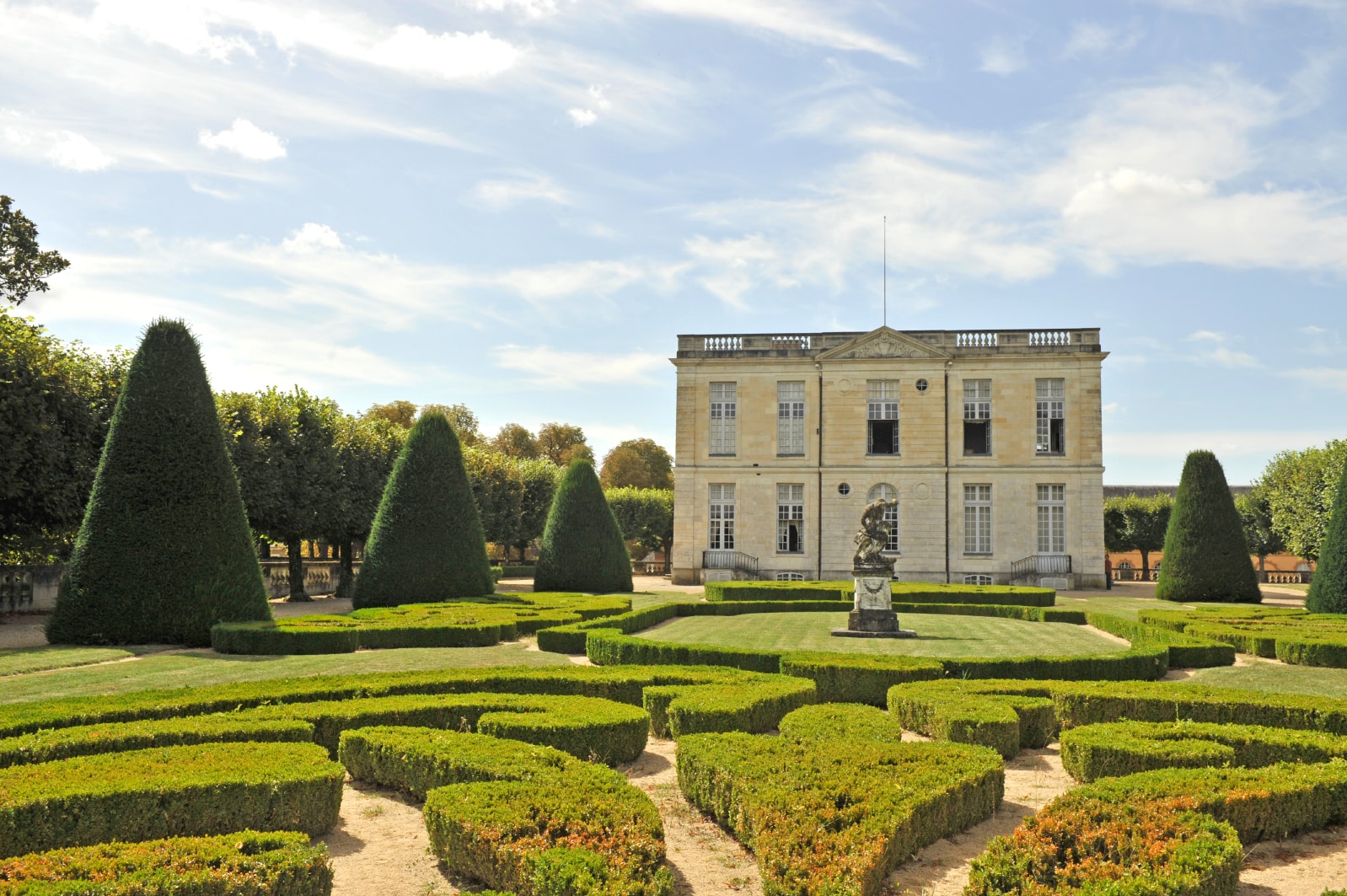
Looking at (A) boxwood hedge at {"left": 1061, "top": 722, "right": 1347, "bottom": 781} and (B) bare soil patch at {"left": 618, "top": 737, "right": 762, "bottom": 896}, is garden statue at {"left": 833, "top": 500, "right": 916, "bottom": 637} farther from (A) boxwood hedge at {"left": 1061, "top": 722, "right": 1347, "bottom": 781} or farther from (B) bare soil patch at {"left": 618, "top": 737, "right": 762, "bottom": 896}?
(B) bare soil patch at {"left": 618, "top": 737, "right": 762, "bottom": 896}

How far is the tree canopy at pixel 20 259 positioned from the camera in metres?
31.7

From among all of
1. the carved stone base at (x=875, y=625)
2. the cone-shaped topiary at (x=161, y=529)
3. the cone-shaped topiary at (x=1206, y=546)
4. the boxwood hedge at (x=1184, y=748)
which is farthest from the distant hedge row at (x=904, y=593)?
the boxwood hedge at (x=1184, y=748)

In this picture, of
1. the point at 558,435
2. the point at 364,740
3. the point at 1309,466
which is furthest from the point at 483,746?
the point at 558,435

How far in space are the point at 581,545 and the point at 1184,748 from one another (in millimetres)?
20977

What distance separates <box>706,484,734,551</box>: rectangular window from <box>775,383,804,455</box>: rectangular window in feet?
8.92

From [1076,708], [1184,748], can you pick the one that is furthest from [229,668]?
[1184,748]

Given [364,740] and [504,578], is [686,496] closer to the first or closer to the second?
[504,578]

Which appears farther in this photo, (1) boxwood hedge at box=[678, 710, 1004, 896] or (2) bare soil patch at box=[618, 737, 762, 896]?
(2) bare soil patch at box=[618, 737, 762, 896]

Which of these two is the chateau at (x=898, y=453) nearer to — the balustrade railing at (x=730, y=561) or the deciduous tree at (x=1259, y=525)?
the balustrade railing at (x=730, y=561)

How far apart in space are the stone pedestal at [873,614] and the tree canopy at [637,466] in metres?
50.3

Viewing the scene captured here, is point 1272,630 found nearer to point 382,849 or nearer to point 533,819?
point 533,819

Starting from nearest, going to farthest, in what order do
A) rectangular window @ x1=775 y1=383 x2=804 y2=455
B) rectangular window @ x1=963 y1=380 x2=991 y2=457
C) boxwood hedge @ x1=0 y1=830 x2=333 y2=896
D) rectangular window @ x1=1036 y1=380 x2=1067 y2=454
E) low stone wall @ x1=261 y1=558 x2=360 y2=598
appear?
boxwood hedge @ x1=0 y1=830 x2=333 y2=896
low stone wall @ x1=261 y1=558 x2=360 y2=598
rectangular window @ x1=1036 y1=380 x2=1067 y2=454
rectangular window @ x1=963 y1=380 x2=991 y2=457
rectangular window @ x1=775 y1=383 x2=804 y2=455

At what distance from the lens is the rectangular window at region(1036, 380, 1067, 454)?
124 feet

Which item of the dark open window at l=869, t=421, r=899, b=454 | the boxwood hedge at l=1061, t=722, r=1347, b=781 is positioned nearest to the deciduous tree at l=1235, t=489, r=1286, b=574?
the dark open window at l=869, t=421, r=899, b=454
